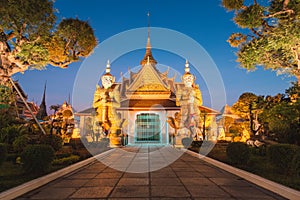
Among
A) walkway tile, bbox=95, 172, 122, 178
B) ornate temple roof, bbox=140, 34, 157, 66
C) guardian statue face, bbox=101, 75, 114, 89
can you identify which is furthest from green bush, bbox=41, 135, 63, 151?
ornate temple roof, bbox=140, 34, 157, 66

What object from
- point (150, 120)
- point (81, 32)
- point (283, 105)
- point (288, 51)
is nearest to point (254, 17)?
point (288, 51)

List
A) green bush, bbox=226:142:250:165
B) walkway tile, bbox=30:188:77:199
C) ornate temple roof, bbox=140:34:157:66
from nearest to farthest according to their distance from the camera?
walkway tile, bbox=30:188:77:199 < green bush, bbox=226:142:250:165 < ornate temple roof, bbox=140:34:157:66

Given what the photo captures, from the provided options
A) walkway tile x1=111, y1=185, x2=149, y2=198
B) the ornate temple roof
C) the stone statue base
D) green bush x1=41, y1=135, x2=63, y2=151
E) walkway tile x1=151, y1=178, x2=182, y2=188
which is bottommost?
walkway tile x1=151, y1=178, x2=182, y2=188

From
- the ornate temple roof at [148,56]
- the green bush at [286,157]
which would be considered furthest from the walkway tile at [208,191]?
the ornate temple roof at [148,56]

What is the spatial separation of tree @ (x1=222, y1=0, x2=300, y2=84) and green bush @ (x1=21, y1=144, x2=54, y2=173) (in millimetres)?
12256

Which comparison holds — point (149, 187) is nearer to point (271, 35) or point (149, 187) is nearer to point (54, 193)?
point (54, 193)

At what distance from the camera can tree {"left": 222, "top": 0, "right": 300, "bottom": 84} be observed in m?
11.4

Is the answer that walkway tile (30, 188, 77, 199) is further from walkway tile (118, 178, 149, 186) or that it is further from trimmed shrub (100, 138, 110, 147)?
trimmed shrub (100, 138, 110, 147)

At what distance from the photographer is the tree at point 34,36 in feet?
39.9

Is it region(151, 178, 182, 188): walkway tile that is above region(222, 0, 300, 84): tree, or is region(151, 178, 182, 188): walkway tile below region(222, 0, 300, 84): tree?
below

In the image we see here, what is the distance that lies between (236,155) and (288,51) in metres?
8.45

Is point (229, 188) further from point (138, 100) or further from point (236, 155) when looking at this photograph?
point (138, 100)

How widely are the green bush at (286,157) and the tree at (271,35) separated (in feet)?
25.3

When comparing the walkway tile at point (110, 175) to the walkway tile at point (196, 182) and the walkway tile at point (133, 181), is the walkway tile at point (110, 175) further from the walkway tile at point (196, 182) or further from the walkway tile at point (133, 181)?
the walkway tile at point (196, 182)
